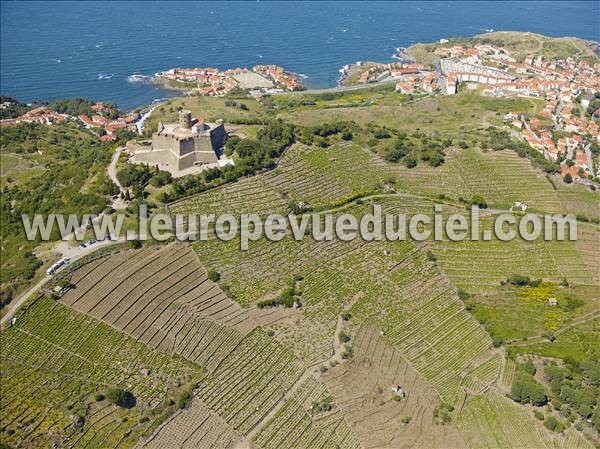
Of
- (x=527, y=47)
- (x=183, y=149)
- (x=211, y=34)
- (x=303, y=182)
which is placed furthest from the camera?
(x=211, y=34)

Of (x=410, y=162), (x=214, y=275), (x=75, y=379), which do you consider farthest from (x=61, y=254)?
(x=410, y=162)

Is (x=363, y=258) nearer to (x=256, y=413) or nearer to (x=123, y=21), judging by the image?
(x=256, y=413)

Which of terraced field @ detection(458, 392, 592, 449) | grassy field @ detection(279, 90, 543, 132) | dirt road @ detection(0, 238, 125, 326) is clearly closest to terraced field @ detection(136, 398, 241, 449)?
dirt road @ detection(0, 238, 125, 326)

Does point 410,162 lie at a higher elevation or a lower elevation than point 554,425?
higher

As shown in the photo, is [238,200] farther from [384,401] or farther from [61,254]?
[384,401]

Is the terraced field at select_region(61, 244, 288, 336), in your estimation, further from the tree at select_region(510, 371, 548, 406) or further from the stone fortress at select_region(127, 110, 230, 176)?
the tree at select_region(510, 371, 548, 406)

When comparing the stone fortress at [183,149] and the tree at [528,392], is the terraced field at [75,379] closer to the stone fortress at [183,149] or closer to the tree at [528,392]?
the stone fortress at [183,149]

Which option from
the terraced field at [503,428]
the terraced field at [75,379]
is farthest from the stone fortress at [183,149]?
the terraced field at [503,428]
